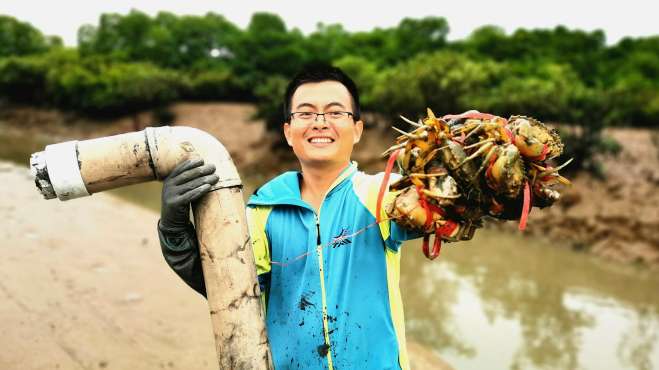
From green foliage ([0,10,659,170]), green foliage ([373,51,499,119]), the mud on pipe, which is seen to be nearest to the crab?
the mud on pipe

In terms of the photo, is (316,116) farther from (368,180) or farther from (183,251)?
(183,251)

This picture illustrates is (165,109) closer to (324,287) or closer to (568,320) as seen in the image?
(568,320)

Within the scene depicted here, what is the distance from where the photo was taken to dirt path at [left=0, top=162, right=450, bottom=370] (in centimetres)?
456

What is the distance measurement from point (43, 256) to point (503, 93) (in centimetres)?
1487

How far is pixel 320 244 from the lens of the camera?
2.02 metres

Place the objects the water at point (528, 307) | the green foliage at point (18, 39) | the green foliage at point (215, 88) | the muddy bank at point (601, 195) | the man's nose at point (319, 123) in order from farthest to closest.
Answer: the green foliage at point (18, 39), the green foliage at point (215, 88), the muddy bank at point (601, 195), the water at point (528, 307), the man's nose at point (319, 123)

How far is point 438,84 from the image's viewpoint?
55.4ft

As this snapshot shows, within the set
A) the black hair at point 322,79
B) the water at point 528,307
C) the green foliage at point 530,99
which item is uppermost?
the black hair at point 322,79

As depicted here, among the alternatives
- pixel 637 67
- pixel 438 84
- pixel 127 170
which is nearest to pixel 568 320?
pixel 127 170

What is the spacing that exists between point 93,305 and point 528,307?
652 centimetres

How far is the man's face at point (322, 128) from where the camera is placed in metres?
2.07

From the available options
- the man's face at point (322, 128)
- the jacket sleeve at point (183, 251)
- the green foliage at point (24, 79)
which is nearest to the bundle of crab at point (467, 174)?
the man's face at point (322, 128)

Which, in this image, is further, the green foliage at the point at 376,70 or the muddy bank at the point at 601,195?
the green foliage at the point at 376,70

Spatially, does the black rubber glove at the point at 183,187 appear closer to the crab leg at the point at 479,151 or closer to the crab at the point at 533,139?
the crab leg at the point at 479,151
